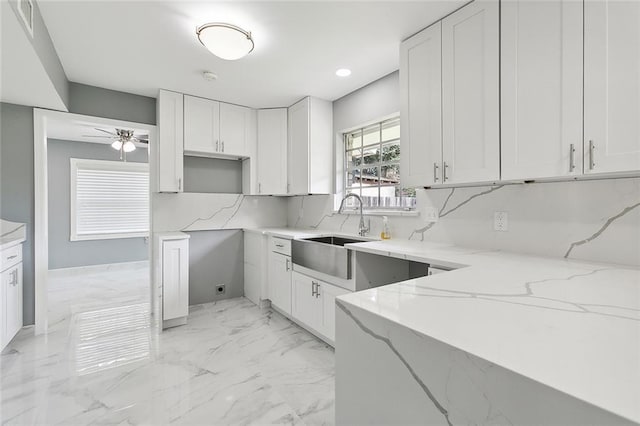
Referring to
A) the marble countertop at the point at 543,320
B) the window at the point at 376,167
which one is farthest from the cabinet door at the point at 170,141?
the marble countertop at the point at 543,320

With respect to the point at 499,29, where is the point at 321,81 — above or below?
above

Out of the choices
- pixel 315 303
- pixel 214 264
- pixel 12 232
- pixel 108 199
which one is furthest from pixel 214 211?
pixel 108 199

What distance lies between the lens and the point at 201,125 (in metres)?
3.31

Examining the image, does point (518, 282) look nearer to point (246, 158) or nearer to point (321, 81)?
point (321, 81)

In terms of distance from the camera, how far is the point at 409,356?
668mm

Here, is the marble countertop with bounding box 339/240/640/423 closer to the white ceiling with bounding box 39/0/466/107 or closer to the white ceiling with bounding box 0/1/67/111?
the white ceiling with bounding box 39/0/466/107

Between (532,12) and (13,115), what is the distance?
3.99 metres

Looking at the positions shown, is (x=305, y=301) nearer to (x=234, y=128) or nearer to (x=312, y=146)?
(x=312, y=146)

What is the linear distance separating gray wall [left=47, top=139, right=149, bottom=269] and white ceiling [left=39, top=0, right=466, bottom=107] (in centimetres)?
275

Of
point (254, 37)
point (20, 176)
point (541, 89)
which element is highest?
point (254, 37)

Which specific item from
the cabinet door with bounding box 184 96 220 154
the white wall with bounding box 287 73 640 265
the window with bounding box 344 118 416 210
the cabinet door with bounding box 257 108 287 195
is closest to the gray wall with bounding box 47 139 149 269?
Answer: the cabinet door with bounding box 184 96 220 154

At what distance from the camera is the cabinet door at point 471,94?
5.49 ft

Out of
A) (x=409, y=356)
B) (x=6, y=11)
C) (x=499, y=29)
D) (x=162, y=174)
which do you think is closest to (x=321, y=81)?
(x=499, y=29)

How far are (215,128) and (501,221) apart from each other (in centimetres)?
293
